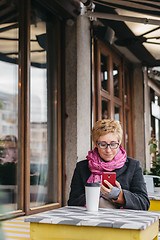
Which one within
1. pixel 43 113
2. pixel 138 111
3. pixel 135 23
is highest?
pixel 135 23

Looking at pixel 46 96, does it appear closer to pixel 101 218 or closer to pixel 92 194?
pixel 92 194

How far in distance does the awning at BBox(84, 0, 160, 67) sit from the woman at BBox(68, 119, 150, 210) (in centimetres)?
261

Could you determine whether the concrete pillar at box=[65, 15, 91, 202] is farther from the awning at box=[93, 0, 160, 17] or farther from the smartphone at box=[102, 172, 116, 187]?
the smartphone at box=[102, 172, 116, 187]

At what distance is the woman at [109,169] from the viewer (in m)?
2.43

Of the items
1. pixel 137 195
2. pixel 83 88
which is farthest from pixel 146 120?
pixel 137 195

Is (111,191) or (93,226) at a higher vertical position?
(111,191)

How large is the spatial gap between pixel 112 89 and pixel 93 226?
6749 millimetres

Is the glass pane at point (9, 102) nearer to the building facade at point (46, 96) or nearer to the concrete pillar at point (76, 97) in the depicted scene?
the building facade at point (46, 96)

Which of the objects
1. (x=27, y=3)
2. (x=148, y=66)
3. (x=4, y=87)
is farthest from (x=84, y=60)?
(x=148, y=66)

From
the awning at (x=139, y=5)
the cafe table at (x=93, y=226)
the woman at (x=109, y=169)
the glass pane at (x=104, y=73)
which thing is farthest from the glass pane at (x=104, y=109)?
the cafe table at (x=93, y=226)

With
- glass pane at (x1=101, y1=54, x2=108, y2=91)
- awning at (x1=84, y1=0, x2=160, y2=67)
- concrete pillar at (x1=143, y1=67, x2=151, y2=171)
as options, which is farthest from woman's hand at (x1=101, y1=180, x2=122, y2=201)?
concrete pillar at (x1=143, y1=67, x2=151, y2=171)

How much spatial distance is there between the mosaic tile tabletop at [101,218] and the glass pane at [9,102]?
2.63 m

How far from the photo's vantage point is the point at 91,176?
2609mm

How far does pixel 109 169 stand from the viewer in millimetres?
2549
